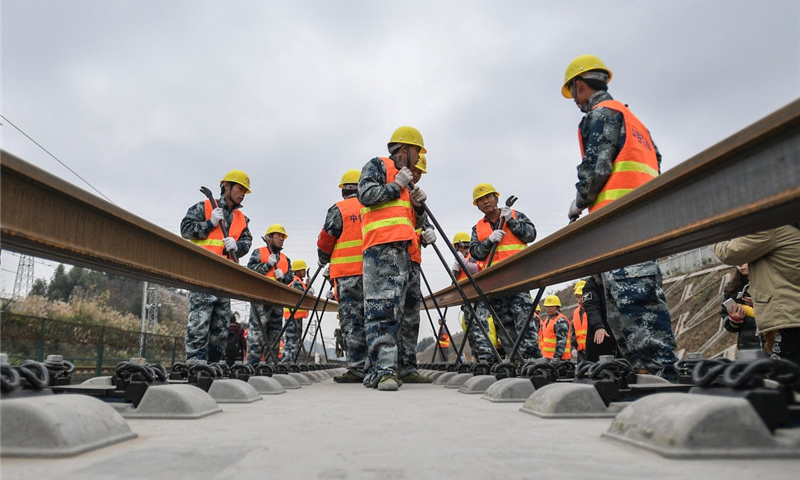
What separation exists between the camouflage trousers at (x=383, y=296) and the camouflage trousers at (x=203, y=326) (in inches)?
86.6

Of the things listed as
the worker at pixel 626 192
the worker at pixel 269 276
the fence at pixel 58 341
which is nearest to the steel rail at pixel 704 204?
the worker at pixel 626 192

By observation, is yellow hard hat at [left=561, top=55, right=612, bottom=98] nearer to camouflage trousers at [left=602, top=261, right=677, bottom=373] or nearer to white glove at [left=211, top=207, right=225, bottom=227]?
camouflage trousers at [left=602, top=261, right=677, bottom=373]

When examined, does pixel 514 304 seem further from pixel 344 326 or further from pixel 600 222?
pixel 600 222

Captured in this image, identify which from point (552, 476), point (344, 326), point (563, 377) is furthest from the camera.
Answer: point (344, 326)

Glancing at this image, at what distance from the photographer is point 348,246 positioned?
6.62 m

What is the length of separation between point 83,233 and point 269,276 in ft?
30.5

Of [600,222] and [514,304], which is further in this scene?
[514,304]

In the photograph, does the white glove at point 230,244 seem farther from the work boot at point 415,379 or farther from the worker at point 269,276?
the work boot at point 415,379

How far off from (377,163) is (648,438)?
4067mm

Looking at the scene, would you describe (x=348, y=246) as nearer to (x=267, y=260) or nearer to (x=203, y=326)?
(x=203, y=326)

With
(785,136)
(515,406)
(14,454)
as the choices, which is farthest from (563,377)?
(14,454)

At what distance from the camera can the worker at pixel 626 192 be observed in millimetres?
3844

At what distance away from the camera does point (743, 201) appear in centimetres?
174

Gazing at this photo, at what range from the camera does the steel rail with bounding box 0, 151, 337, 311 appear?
201 cm
